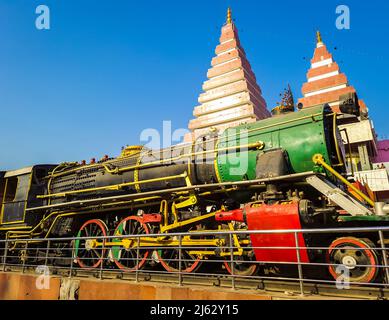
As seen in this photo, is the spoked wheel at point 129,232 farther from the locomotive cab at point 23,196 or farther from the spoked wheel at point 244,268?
the locomotive cab at point 23,196

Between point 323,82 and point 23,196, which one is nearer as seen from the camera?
point 23,196

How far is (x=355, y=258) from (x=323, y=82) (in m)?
23.6

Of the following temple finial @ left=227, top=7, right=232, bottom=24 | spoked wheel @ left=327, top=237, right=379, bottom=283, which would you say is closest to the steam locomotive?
spoked wheel @ left=327, top=237, right=379, bottom=283

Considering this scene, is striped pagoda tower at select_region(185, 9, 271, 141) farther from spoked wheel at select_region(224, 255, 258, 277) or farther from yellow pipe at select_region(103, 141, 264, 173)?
spoked wheel at select_region(224, 255, 258, 277)

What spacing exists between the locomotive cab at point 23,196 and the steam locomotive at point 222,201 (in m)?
0.04

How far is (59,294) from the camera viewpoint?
19.5 feet

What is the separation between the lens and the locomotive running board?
4.52m

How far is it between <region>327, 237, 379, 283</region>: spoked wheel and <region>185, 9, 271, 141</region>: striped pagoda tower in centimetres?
2169

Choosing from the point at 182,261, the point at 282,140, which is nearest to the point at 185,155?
the point at 282,140

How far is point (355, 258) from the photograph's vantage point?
4414 mm

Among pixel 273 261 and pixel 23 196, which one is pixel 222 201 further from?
pixel 23 196

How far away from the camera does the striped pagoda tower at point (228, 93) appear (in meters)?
27.1
